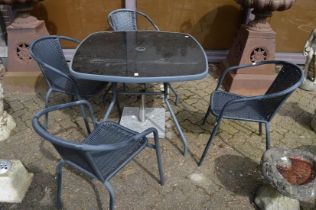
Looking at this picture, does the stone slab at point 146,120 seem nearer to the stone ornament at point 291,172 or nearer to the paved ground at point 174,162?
the paved ground at point 174,162

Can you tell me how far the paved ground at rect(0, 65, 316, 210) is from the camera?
8.26 feet

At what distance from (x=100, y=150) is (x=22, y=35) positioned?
2.94 metres

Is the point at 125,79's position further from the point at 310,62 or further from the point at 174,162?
the point at 310,62

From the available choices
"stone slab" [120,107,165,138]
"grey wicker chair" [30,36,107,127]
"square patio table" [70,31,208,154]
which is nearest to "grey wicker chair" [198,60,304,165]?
"square patio table" [70,31,208,154]

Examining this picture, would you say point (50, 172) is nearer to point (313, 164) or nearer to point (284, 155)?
point (284, 155)

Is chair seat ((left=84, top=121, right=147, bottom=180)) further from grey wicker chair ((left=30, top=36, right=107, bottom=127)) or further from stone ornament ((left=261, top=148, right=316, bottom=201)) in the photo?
stone ornament ((left=261, top=148, right=316, bottom=201))

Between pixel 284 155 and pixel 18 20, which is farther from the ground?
pixel 18 20

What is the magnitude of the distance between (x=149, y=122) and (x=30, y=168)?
4.64ft

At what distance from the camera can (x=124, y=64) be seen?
8.25 ft

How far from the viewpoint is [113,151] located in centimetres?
218

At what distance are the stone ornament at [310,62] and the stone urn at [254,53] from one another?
0.58m

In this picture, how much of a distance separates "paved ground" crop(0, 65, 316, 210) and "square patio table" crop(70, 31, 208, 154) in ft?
1.22

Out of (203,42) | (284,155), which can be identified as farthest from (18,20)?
(284,155)

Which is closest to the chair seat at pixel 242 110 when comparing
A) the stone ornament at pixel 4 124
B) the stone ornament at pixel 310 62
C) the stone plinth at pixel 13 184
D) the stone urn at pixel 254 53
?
the stone urn at pixel 254 53
